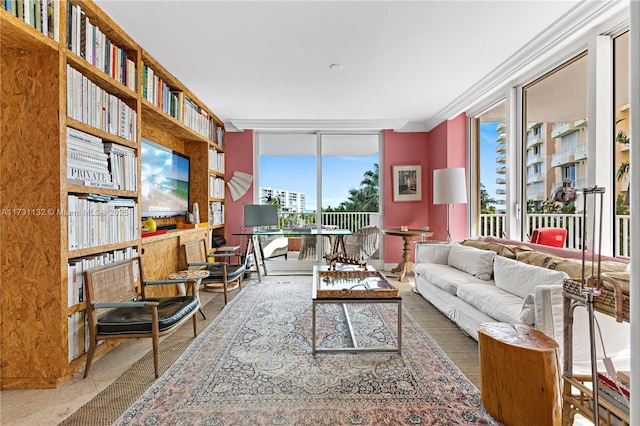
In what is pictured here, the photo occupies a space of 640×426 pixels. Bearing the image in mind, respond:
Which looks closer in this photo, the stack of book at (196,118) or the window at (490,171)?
the stack of book at (196,118)

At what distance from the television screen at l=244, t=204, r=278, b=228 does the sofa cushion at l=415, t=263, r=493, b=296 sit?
7.79ft

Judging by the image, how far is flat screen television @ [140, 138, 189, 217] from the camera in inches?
142

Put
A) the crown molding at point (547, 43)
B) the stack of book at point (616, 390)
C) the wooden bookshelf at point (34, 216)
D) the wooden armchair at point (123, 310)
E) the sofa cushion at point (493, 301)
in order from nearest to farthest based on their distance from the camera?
the stack of book at point (616, 390) < the wooden bookshelf at point (34, 216) < the wooden armchair at point (123, 310) < the sofa cushion at point (493, 301) < the crown molding at point (547, 43)

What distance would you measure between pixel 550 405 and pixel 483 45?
2.96m

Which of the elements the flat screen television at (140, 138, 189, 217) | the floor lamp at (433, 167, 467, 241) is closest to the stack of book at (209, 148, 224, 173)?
the flat screen television at (140, 138, 189, 217)

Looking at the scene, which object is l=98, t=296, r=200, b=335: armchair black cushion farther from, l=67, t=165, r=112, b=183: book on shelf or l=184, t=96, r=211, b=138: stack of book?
l=184, t=96, r=211, b=138: stack of book

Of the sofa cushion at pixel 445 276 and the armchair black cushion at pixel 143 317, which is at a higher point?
the sofa cushion at pixel 445 276

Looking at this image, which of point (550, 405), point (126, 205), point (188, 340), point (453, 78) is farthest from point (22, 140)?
point (453, 78)

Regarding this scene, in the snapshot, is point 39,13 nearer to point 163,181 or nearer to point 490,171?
point 163,181

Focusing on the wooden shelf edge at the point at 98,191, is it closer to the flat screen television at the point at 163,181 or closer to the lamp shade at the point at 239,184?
the flat screen television at the point at 163,181

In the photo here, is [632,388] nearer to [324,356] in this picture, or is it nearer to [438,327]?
[324,356]

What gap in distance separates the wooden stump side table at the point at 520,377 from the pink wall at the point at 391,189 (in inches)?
167

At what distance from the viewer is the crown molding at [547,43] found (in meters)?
2.53

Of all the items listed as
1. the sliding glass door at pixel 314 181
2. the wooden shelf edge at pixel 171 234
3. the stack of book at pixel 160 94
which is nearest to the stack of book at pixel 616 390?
the wooden shelf edge at pixel 171 234
